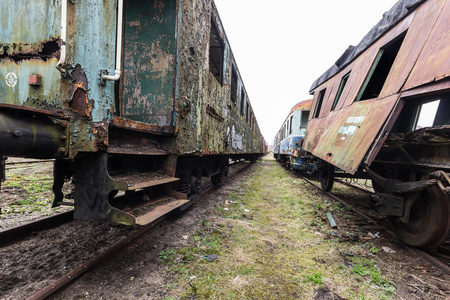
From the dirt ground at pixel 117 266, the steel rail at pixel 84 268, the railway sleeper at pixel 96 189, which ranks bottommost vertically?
the dirt ground at pixel 117 266

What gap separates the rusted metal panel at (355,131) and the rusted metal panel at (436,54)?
12.8 inches

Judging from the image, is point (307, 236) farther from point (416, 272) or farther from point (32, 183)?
point (32, 183)

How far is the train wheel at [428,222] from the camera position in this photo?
8.00 feet

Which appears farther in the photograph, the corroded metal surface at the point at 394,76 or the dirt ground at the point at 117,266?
the corroded metal surface at the point at 394,76

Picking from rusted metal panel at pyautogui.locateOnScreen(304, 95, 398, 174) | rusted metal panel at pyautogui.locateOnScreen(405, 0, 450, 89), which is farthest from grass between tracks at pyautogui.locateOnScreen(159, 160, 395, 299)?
rusted metal panel at pyautogui.locateOnScreen(405, 0, 450, 89)

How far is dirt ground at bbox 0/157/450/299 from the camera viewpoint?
1.76 metres

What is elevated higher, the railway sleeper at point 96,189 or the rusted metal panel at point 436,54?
the rusted metal panel at point 436,54

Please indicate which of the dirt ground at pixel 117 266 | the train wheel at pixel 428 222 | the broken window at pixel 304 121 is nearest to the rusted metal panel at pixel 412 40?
the train wheel at pixel 428 222

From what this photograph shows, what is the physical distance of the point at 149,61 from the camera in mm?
2766

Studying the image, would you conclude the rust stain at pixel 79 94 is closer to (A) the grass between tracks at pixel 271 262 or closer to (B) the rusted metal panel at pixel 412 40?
(A) the grass between tracks at pixel 271 262

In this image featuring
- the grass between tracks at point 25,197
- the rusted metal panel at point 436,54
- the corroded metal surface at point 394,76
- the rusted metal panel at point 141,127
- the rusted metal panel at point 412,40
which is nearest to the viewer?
the rusted metal panel at point 141,127

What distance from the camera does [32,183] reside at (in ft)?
16.6

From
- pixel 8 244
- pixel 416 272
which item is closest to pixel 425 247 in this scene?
pixel 416 272

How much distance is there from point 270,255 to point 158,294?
138 centimetres
